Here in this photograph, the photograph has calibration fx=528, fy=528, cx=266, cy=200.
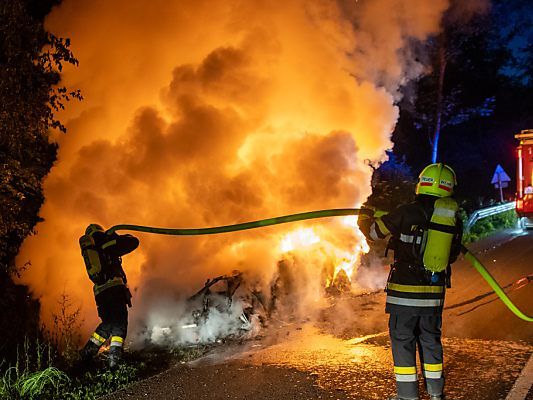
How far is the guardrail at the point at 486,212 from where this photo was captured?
12709 millimetres

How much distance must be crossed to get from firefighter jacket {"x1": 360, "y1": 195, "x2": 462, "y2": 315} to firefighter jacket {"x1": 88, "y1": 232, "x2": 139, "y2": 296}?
115 inches

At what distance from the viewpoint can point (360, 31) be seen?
8.74 meters

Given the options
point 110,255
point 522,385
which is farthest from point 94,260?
point 522,385

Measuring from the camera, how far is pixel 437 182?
3941 millimetres

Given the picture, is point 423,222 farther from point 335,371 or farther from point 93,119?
point 93,119

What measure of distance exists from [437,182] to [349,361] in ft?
6.70

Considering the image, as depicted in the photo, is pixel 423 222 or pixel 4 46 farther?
pixel 4 46

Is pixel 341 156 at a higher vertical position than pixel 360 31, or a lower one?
lower

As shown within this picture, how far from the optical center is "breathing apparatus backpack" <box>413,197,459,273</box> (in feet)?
12.4

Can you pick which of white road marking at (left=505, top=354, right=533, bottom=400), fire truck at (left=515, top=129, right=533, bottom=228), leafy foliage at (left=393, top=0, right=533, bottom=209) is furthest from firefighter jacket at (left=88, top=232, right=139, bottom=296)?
leafy foliage at (left=393, top=0, right=533, bottom=209)

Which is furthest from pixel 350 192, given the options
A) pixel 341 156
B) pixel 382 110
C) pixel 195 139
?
pixel 195 139

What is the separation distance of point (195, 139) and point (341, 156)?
2.28 m

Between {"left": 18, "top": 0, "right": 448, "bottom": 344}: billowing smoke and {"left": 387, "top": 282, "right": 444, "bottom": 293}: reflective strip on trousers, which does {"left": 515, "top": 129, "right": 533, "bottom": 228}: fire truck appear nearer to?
{"left": 18, "top": 0, "right": 448, "bottom": 344}: billowing smoke

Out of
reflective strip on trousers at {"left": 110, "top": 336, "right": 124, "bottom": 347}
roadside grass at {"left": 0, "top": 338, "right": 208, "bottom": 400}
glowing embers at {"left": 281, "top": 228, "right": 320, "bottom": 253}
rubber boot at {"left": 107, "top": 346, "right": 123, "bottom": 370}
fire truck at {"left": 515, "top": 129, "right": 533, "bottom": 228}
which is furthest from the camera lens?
fire truck at {"left": 515, "top": 129, "right": 533, "bottom": 228}
